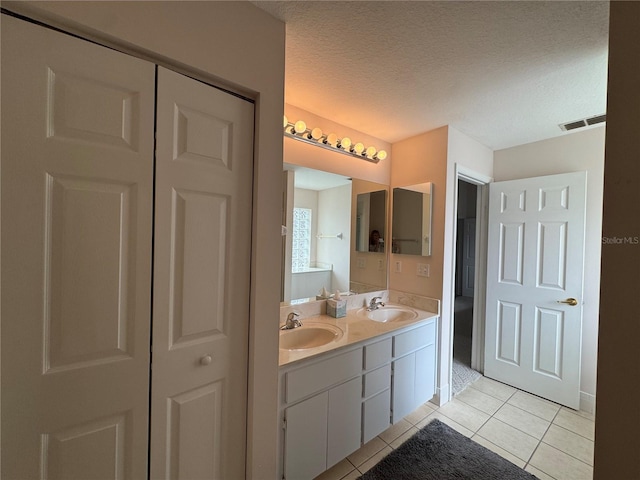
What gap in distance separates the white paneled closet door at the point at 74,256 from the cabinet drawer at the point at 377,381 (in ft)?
3.89

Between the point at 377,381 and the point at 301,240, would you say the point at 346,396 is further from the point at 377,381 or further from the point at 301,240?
the point at 301,240

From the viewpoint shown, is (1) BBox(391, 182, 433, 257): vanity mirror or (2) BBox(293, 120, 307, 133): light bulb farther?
(1) BBox(391, 182, 433, 257): vanity mirror

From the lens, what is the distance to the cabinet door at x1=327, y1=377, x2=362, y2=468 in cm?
147

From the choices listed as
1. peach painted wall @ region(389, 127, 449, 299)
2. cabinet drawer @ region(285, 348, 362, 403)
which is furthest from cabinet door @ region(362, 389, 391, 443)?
peach painted wall @ region(389, 127, 449, 299)

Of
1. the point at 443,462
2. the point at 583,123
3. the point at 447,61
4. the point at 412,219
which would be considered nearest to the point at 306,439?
the point at 443,462

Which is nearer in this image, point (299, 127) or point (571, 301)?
point (299, 127)

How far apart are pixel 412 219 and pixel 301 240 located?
1.12m

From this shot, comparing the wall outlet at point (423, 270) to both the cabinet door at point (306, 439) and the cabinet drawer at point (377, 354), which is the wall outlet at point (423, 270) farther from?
the cabinet door at point (306, 439)

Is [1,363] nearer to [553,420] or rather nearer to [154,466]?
[154,466]

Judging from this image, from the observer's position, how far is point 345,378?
1.52 metres

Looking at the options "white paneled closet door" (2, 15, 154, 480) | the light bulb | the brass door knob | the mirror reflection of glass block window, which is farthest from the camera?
the brass door knob

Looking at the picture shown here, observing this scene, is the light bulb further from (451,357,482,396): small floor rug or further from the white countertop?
(451,357,482,396): small floor rug

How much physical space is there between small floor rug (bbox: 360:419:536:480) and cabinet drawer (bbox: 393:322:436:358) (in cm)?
60

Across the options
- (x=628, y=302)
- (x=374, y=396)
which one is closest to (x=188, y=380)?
(x=374, y=396)
